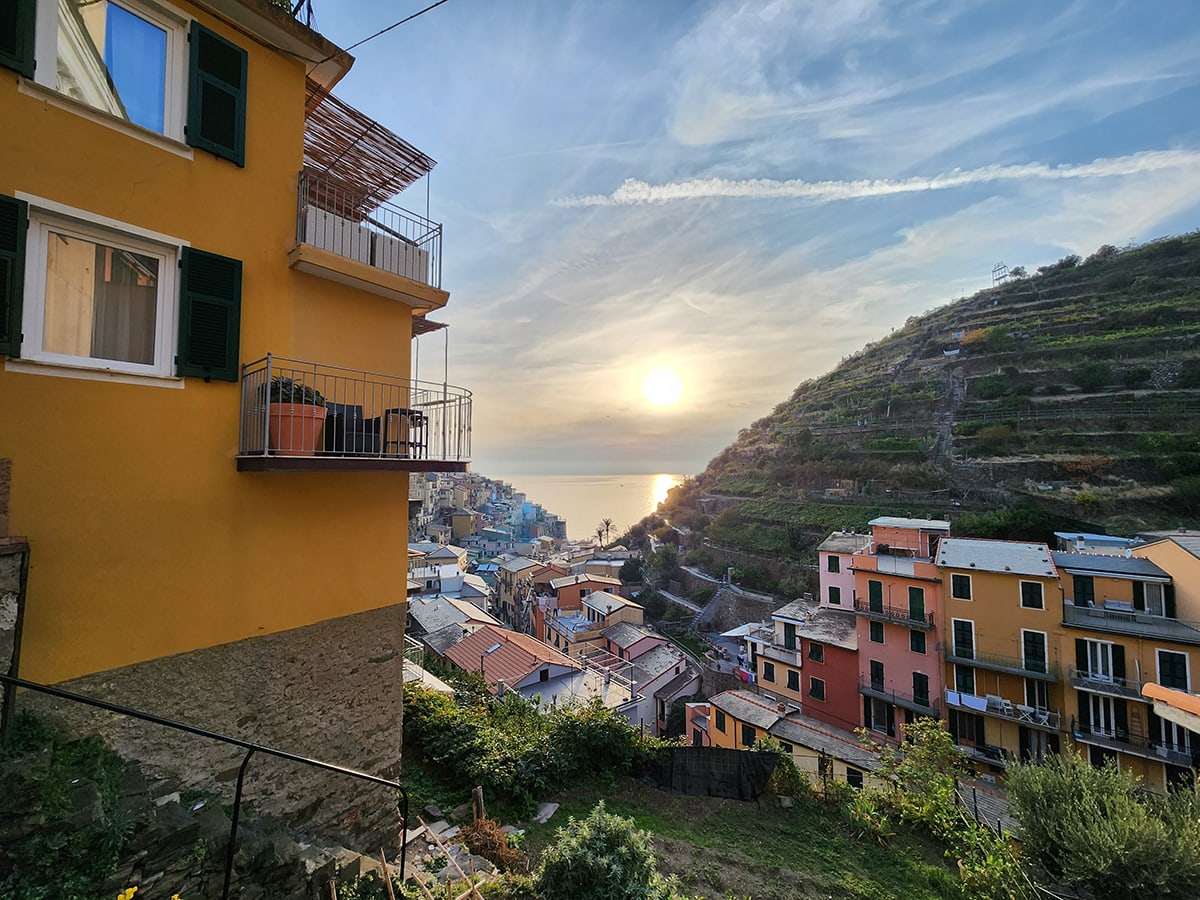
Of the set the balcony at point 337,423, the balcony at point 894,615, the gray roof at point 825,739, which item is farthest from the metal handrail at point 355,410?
the balcony at point 894,615

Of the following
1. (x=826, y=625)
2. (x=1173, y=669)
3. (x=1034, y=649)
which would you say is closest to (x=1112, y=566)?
(x=1173, y=669)

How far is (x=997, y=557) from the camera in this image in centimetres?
1490

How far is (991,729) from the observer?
14523 mm

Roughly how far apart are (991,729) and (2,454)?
71.2ft

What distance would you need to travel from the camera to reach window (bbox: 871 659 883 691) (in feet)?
54.1

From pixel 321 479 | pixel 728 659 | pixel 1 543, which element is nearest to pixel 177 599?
pixel 1 543

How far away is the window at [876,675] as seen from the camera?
1650 cm

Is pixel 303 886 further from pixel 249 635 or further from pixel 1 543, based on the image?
pixel 1 543

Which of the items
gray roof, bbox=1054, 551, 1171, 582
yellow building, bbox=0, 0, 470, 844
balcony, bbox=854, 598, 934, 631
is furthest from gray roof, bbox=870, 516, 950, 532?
yellow building, bbox=0, 0, 470, 844

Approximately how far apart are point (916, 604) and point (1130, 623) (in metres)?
4.98

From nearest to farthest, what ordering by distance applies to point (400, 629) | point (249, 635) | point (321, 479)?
point (249, 635) → point (321, 479) → point (400, 629)

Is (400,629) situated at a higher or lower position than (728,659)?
higher

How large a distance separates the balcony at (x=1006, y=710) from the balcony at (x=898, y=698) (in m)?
0.63

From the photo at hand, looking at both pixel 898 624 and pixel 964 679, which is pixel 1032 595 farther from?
pixel 898 624
